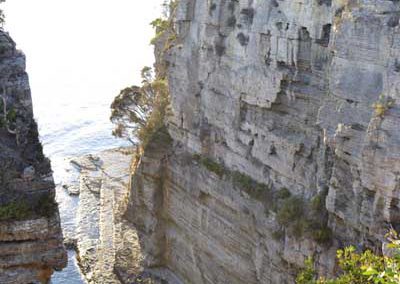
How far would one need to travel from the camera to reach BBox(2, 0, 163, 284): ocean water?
51.3 metres

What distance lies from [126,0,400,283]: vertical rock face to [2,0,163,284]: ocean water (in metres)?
7.67

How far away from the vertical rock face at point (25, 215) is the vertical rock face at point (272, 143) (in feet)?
33.2

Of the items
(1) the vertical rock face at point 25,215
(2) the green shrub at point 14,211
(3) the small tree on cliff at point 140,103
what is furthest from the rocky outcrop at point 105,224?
(2) the green shrub at point 14,211

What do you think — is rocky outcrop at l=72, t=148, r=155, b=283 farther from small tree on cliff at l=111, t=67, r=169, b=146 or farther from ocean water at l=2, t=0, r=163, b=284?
small tree on cliff at l=111, t=67, r=169, b=146

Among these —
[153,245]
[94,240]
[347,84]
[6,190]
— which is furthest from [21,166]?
[94,240]

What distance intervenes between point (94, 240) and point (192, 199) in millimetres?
9794

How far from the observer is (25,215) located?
1016 cm

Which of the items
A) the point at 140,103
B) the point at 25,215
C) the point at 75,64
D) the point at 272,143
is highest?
the point at 25,215

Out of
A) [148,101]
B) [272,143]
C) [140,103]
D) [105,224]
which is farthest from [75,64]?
[272,143]

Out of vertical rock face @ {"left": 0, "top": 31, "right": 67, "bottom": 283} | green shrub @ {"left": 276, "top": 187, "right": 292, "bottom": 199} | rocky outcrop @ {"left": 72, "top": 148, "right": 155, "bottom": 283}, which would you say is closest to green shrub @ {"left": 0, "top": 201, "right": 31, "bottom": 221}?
vertical rock face @ {"left": 0, "top": 31, "right": 67, "bottom": 283}

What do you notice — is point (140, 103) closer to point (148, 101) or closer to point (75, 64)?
point (148, 101)

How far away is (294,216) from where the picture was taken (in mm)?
21797

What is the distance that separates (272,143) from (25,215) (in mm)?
14587

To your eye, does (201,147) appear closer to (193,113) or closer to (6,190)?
(193,113)
